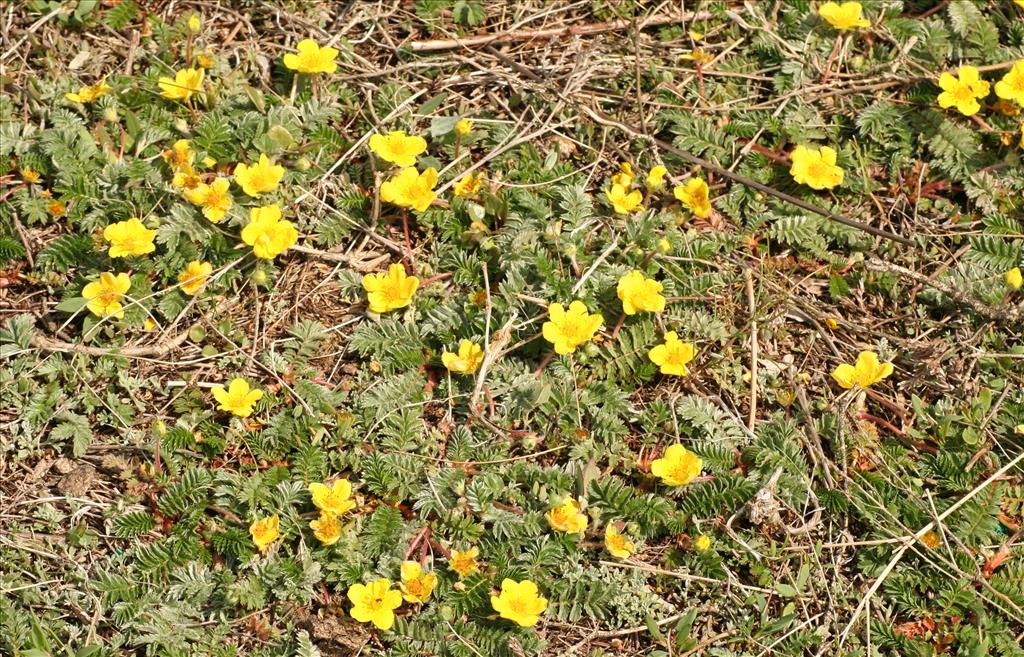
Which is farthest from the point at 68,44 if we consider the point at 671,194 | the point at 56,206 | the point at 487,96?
the point at 671,194

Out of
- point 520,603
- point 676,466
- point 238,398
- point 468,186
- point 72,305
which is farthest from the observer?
point 468,186

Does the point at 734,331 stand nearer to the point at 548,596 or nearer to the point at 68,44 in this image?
the point at 548,596

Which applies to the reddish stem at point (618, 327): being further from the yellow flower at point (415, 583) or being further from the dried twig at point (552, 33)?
the dried twig at point (552, 33)

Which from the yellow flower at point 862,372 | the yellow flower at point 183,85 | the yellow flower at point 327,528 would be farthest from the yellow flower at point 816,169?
the yellow flower at point 183,85

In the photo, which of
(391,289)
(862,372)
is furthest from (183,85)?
(862,372)

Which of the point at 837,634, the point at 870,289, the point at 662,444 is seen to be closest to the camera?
the point at 837,634

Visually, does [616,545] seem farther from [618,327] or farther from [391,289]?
[391,289]

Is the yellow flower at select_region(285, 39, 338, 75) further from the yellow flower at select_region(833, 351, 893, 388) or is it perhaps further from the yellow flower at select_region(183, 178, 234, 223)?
the yellow flower at select_region(833, 351, 893, 388)
